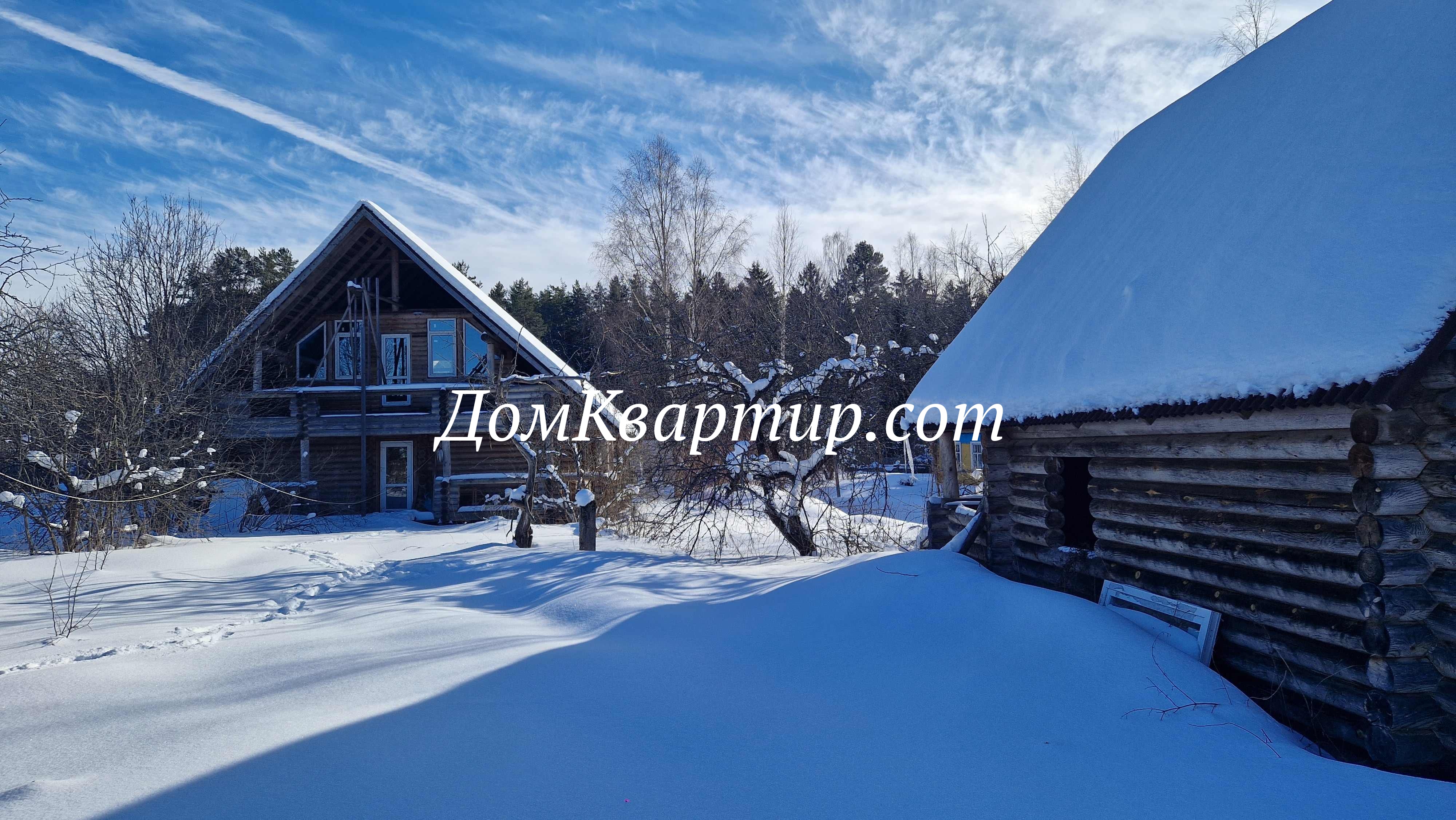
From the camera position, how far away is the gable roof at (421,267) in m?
19.7

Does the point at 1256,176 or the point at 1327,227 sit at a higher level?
the point at 1256,176

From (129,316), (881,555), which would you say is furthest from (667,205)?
(881,555)

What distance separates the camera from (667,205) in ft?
106

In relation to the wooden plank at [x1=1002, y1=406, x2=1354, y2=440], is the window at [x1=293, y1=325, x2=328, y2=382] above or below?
above

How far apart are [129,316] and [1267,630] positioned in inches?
939

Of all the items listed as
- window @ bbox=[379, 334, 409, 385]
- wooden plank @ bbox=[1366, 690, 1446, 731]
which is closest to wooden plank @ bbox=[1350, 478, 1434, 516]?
wooden plank @ bbox=[1366, 690, 1446, 731]

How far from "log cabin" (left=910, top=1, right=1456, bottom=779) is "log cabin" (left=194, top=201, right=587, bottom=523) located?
1300 centimetres

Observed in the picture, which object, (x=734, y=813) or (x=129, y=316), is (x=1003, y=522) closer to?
(x=734, y=813)

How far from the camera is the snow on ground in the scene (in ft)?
12.5

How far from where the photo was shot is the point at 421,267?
2070 centimetres

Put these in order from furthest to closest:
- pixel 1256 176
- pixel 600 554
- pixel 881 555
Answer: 1. pixel 600 554
2. pixel 881 555
3. pixel 1256 176

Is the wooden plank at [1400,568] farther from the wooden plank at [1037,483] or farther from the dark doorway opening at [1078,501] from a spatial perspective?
the dark doorway opening at [1078,501]

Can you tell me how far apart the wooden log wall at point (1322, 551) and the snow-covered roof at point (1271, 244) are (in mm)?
428

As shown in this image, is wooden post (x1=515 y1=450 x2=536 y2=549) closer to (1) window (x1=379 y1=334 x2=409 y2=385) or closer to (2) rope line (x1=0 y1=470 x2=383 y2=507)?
(2) rope line (x1=0 y1=470 x2=383 y2=507)
